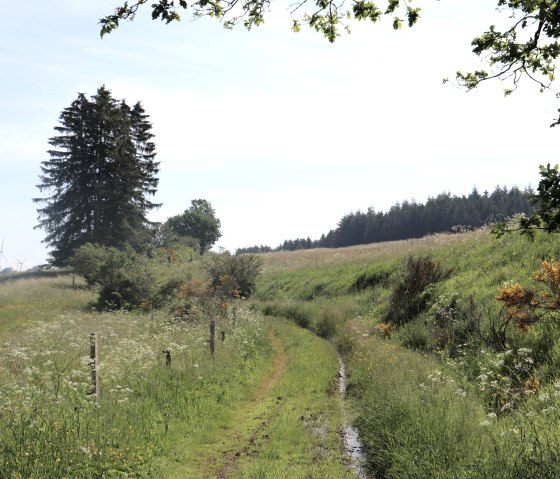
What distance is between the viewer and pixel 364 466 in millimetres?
7871

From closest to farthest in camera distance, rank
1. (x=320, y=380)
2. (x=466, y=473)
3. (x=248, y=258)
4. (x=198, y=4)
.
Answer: (x=198, y=4), (x=466, y=473), (x=320, y=380), (x=248, y=258)

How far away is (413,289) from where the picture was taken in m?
19.6

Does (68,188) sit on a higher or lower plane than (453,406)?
higher

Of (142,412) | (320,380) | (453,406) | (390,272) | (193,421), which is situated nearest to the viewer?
(453,406)

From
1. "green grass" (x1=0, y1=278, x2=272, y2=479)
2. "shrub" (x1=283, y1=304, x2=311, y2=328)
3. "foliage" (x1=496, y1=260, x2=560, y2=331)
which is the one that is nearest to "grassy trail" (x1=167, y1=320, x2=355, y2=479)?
"green grass" (x1=0, y1=278, x2=272, y2=479)

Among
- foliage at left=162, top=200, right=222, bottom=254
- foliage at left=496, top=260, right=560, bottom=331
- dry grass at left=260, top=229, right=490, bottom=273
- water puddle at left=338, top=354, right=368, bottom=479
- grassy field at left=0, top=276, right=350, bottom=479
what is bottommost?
water puddle at left=338, top=354, right=368, bottom=479

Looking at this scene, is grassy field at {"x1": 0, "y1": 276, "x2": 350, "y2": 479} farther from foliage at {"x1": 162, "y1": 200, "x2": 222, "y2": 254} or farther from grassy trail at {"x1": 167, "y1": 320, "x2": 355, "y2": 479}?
foliage at {"x1": 162, "y1": 200, "x2": 222, "y2": 254}

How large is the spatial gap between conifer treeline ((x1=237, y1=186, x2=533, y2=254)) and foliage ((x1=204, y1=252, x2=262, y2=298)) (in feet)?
291

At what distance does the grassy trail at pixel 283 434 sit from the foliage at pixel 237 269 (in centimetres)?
2025

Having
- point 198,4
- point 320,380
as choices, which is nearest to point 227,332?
point 320,380

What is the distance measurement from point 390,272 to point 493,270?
9.72m

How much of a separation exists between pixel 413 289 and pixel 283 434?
12081 millimetres

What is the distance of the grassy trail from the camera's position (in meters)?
7.69

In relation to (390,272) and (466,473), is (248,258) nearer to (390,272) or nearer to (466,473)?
(390,272)
